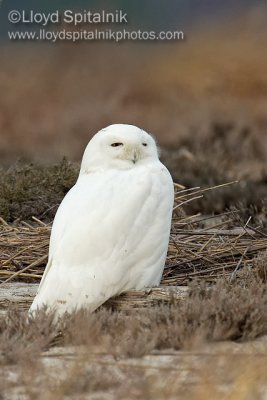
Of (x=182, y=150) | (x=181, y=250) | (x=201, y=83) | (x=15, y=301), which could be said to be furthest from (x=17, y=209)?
(x=201, y=83)

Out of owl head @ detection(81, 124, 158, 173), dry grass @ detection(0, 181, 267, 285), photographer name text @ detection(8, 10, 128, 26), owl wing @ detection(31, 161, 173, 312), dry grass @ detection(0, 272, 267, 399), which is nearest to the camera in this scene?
dry grass @ detection(0, 272, 267, 399)

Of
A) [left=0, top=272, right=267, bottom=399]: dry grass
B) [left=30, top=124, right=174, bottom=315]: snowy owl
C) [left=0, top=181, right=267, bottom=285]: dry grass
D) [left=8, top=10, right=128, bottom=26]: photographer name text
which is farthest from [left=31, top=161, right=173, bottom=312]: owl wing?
[left=8, top=10, right=128, bottom=26]: photographer name text

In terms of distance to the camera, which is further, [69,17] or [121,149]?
→ [69,17]

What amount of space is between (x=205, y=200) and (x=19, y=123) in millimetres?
7670

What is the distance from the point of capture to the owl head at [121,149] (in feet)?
24.8

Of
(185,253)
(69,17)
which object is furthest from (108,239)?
(69,17)

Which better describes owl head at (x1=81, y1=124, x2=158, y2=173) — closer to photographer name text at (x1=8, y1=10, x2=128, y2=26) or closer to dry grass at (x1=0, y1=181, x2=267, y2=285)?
dry grass at (x1=0, y1=181, x2=267, y2=285)

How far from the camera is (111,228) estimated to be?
7.15m

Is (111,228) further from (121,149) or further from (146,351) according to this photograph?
(146,351)

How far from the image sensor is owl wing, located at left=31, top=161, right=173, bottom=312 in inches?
274

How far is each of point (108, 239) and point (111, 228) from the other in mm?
69

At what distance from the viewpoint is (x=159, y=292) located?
23.5 ft

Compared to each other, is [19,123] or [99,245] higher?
[19,123]

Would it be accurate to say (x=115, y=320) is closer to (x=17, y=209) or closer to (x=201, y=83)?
(x=17, y=209)
